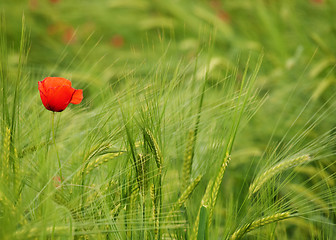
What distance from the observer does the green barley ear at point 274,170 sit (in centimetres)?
56

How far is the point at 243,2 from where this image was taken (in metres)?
2.21

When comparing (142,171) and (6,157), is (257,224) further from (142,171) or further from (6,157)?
(6,157)

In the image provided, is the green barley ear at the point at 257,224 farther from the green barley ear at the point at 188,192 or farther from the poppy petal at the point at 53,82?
the poppy petal at the point at 53,82

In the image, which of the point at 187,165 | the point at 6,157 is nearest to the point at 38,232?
the point at 6,157

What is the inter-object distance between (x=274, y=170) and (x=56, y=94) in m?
0.26

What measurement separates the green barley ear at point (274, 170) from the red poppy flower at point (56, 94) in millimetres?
226

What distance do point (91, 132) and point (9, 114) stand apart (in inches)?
3.6

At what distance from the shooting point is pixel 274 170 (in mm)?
566

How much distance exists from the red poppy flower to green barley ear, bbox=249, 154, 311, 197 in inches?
8.9

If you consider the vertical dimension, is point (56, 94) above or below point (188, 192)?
above

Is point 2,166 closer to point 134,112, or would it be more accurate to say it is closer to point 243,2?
point 134,112

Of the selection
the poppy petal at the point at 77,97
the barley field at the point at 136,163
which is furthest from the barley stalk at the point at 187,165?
the poppy petal at the point at 77,97

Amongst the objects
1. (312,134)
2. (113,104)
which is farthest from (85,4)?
(113,104)

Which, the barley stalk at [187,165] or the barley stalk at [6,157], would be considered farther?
the barley stalk at [187,165]
